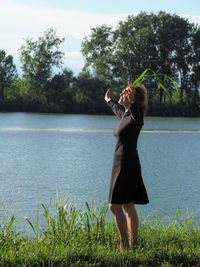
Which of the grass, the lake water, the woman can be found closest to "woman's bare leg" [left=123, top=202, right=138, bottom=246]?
the woman

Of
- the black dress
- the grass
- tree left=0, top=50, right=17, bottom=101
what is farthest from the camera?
tree left=0, top=50, right=17, bottom=101

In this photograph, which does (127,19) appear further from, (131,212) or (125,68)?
(131,212)

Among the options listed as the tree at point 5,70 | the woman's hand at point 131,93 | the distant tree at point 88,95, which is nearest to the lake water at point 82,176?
the woman's hand at point 131,93

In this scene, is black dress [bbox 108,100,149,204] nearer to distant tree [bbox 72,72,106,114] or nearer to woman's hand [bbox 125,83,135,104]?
woman's hand [bbox 125,83,135,104]

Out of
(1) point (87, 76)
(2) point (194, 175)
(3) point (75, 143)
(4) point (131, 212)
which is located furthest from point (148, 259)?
(1) point (87, 76)

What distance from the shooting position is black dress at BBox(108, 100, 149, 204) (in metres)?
4.43

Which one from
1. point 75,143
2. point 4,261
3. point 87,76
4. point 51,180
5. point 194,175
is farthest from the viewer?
point 87,76

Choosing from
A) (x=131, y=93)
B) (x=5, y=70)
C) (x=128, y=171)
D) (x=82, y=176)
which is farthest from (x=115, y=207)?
(x=5, y=70)

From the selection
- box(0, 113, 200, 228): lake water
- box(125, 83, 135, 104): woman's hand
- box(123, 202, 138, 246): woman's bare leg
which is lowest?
box(0, 113, 200, 228): lake water

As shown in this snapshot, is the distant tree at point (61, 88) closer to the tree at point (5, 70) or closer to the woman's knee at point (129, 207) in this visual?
the tree at point (5, 70)

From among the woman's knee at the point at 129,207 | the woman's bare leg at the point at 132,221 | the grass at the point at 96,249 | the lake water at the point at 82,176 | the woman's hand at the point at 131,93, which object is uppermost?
the woman's hand at the point at 131,93

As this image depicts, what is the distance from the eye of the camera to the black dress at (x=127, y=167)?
14.5 ft

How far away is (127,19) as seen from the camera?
6906 cm

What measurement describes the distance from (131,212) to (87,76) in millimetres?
61785
